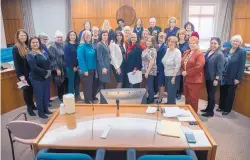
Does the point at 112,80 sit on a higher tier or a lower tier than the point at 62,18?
lower

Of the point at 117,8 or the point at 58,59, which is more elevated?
the point at 117,8

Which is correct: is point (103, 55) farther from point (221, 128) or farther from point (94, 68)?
point (221, 128)

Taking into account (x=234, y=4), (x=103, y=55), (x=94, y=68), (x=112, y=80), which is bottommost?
(x=112, y=80)

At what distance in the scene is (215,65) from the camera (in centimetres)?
325

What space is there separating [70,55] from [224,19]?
509 centimetres

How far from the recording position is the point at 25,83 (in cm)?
343

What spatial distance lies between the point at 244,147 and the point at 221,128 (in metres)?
0.51

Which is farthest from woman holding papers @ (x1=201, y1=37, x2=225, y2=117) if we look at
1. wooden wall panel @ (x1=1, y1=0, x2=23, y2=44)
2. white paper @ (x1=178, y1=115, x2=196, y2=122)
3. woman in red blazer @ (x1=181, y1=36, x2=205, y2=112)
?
wooden wall panel @ (x1=1, y1=0, x2=23, y2=44)

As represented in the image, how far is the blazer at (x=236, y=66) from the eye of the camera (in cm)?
335

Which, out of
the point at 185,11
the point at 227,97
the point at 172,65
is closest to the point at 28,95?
the point at 172,65

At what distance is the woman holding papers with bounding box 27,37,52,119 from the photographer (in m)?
3.17

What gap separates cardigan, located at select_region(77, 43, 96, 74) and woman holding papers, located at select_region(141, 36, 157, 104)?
2.86 feet

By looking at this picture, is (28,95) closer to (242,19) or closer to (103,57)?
(103,57)

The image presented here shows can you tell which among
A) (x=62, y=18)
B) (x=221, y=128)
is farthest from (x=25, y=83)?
(x=62, y=18)
